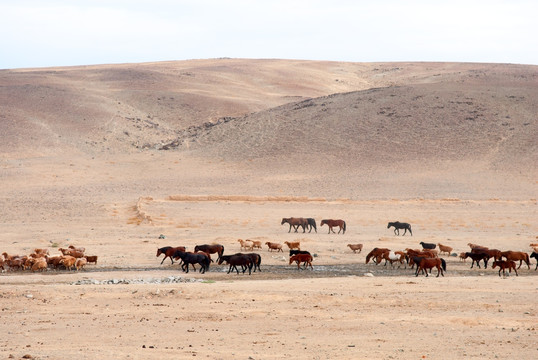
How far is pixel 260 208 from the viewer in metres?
41.2

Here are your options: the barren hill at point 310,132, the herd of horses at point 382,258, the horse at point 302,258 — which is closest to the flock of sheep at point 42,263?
the herd of horses at point 382,258

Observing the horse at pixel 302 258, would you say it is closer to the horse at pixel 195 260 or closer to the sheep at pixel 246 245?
the horse at pixel 195 260

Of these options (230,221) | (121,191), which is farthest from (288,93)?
(230,221)

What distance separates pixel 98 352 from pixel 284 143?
→ 5267 centimetres

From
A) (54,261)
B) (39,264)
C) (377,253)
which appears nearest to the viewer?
(39,264)

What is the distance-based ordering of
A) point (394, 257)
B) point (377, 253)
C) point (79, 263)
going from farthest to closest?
point (377, 253)
point (394, 257)
point (79, 263)

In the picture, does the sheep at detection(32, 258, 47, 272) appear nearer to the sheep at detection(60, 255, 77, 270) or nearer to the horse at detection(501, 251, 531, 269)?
the sheep at detection(60, 255, 77, 270)

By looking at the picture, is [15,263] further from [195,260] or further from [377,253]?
[377,253]

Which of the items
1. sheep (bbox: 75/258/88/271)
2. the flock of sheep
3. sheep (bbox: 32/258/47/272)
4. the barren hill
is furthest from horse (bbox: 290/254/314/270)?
the barren hill

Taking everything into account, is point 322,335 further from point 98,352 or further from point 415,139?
point 415,139

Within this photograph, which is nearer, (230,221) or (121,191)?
(230,221)

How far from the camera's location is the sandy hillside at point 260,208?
1354cm

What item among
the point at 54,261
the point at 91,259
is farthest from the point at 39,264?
the point at 91,259

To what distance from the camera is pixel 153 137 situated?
75.2 metres
